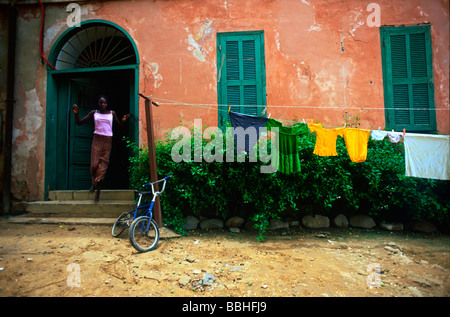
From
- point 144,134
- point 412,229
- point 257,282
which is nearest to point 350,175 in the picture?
point 412,229

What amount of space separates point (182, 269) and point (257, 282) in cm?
97

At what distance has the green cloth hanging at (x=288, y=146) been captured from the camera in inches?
157

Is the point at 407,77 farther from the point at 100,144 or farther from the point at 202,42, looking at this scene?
the point at 100,144

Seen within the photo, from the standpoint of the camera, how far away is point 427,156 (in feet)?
13.4

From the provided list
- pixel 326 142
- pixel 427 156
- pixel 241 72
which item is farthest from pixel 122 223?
pixel 427 156

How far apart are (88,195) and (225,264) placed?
11.7 ft

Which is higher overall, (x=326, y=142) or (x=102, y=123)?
(x=102, y=123)

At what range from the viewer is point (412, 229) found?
4512 millimetres

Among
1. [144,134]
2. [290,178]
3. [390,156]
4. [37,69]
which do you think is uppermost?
[37,69]

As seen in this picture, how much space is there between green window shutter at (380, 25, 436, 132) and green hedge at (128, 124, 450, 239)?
1.31m

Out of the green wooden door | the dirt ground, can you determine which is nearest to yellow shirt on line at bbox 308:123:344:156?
the dirt ground

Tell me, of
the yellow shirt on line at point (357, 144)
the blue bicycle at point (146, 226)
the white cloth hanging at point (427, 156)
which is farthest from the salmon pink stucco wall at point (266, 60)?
the blue bicycle at point (146, 226)

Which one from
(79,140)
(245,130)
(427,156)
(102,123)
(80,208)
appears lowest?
(80,208)

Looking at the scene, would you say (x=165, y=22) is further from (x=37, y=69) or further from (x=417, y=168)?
(x=417, y=168)
